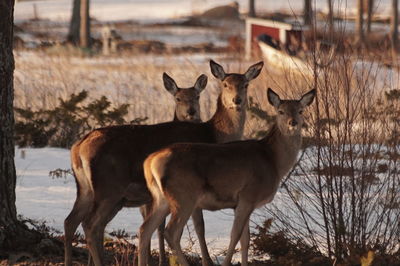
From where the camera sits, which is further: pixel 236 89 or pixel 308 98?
A: pixel 236 89

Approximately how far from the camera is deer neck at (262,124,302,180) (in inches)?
329

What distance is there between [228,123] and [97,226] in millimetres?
1857

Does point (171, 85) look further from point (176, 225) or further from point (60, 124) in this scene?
point (60, 124)

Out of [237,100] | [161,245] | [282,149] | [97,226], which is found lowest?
[161,245]

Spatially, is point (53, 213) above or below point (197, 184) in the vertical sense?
below

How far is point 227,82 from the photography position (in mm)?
9555

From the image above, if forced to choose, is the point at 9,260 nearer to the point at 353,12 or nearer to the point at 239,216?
the point at 239,216

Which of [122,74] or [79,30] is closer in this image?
[122,74]

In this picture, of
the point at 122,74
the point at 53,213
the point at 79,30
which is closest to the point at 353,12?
the point at 79,30

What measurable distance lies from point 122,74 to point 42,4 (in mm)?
43814

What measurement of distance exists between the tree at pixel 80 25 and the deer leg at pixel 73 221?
108ft

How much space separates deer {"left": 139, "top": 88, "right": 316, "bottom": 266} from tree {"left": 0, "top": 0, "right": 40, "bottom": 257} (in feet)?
4.93

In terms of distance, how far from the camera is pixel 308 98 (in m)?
8.29

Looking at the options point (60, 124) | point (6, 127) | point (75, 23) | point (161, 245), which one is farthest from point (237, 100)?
point (75, 23)
